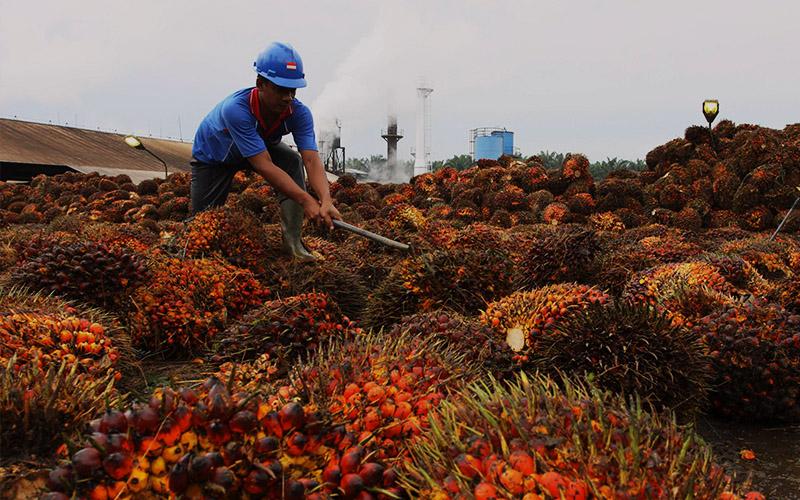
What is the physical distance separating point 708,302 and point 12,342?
12.6 feet

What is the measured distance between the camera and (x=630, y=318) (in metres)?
2.96

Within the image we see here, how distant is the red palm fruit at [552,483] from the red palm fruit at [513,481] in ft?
0.13

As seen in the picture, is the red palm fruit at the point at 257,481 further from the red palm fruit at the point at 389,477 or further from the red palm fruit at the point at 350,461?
the red palm fruit at the point at 389,477

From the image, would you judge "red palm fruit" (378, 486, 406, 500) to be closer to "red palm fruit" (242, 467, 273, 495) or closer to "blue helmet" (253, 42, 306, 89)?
"red palm fruit" (242, 467, 273, 495)

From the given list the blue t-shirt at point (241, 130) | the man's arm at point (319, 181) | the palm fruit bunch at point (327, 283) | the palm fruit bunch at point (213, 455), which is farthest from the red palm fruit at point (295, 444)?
the blue t-shirt at point (241, 130)

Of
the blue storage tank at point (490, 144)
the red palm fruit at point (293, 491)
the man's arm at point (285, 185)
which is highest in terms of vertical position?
the blue storage tank at point (490, 144)

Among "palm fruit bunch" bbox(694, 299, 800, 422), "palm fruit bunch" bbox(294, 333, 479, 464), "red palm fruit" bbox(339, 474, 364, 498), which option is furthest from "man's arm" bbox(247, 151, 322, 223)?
"red palm fruit" bbox(339, 474, 364, 498)

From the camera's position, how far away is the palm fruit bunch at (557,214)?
11695 mm

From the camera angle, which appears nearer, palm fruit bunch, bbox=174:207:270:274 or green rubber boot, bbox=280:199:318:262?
palm fruit bunch, bbox=174:207:270:274

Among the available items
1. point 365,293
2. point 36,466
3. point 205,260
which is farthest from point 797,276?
point 36,466

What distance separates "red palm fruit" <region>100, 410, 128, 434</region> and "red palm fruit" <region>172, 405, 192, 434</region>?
115 millimetres

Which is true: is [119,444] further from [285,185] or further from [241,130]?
[241,130]

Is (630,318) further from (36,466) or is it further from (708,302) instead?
(36,466)

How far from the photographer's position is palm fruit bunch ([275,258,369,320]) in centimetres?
446
